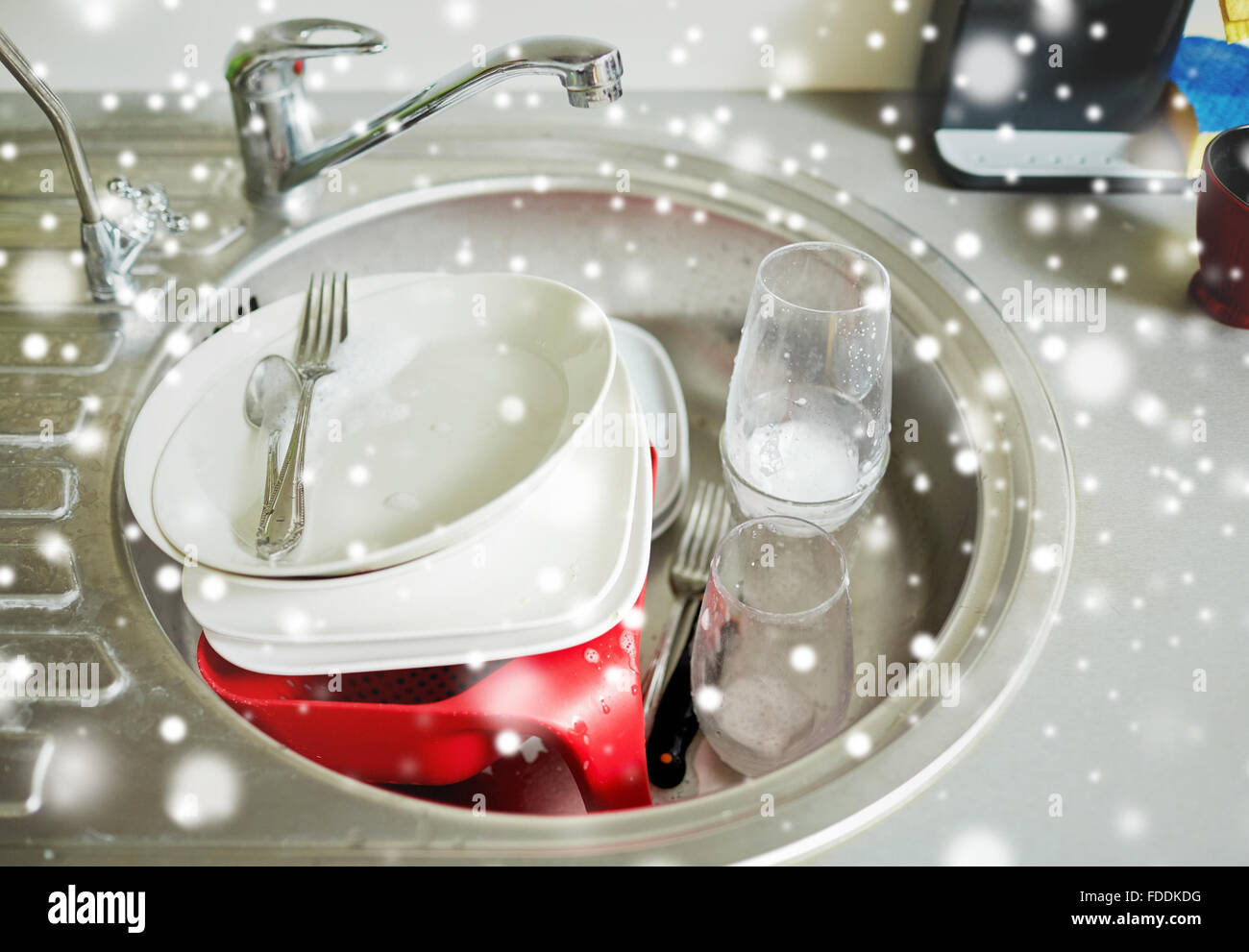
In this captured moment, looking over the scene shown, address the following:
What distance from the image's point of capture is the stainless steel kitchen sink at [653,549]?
1.51ft

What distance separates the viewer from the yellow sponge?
0.72m

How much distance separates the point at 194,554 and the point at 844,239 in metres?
0.52

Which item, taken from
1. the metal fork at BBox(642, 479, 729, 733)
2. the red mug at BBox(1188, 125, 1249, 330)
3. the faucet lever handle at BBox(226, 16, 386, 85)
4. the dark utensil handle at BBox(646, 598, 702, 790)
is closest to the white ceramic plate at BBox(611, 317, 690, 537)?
the metal fork at BBox(642, 479, 729, 733)

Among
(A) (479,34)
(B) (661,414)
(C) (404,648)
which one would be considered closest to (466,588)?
(C) (404,648)

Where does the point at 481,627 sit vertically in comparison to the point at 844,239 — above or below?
below

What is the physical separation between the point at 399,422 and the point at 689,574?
230 mm

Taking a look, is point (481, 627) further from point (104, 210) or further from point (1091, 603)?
point (104, 210)

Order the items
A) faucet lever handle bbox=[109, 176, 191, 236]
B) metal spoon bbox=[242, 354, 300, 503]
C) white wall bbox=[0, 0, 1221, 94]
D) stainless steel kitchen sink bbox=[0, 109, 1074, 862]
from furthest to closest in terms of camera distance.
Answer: white wall bbox=[0, 0, 1221, 94]
faucet lever handle bbox=[109, 176, 191, 236]
metal spoon bbox=[242, 354, 300, 503]
stainless steel kitchen sink bbox=[0, 109, 1074, 862]

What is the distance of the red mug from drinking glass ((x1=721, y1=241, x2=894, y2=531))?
262mm

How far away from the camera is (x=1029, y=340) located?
69 centimetres

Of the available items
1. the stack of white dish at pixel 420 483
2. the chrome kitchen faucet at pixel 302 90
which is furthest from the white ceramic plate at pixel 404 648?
the chrome kitchen faucet at pixel 302 90

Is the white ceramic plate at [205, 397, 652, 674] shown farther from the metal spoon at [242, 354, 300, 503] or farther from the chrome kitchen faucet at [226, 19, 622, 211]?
the chrome kitchen faucet at [226, 19, 622, 211]

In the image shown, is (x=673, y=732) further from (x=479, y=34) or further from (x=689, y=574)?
(x=479, y=34)

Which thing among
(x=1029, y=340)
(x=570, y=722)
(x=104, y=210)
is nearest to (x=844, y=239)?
(x=1029, y=340)
